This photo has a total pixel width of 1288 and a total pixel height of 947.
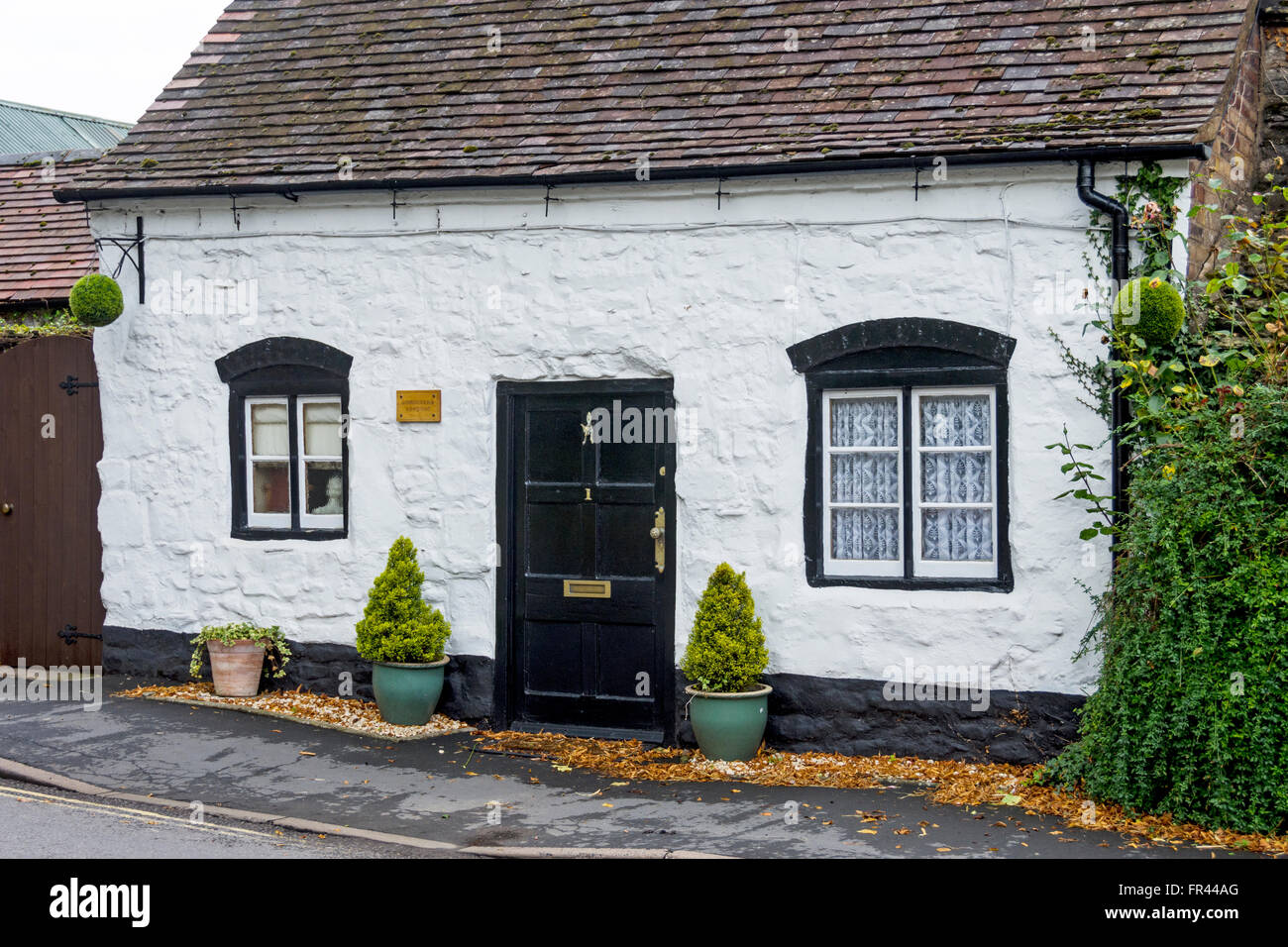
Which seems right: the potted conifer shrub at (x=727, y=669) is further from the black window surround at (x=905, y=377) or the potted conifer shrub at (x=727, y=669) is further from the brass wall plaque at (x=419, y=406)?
the brass wall plaque at (x=419, y=406)

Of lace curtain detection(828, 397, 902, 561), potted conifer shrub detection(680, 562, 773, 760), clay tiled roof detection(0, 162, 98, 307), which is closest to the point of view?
potted conifer shrub detection(680, 562, 773, 760)

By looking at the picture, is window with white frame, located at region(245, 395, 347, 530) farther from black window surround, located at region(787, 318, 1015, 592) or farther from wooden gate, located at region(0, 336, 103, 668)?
black window surround, located at region(787, 318, 1015, 592)

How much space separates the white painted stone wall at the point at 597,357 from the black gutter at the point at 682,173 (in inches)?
5.7

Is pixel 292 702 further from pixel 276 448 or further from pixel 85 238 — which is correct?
pixel 85 238

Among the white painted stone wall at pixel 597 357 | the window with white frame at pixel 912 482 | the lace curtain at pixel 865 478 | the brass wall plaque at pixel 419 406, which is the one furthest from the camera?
the brass wall plaque at pixel 419 406

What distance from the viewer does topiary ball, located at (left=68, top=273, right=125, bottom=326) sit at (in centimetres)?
1016

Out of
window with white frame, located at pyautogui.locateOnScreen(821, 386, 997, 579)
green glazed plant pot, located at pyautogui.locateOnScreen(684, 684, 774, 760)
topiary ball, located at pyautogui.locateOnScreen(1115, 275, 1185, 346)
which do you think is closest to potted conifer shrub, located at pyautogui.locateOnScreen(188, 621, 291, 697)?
green glazed plant pot, located at pyautogui.locateOnScreen(684, 684, 774, 760)

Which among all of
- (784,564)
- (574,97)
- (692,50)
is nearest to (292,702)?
(784,564)

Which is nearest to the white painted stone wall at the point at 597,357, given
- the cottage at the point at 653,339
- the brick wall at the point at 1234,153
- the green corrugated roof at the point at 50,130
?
the cottage at the point at 653,339

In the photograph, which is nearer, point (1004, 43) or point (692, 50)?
point (1004, 43)

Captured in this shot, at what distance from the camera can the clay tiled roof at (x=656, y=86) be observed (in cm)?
844

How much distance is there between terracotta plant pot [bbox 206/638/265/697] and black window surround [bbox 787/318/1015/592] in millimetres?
4220

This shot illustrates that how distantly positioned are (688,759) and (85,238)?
28.7 feet

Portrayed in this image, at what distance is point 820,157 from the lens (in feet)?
27.9
